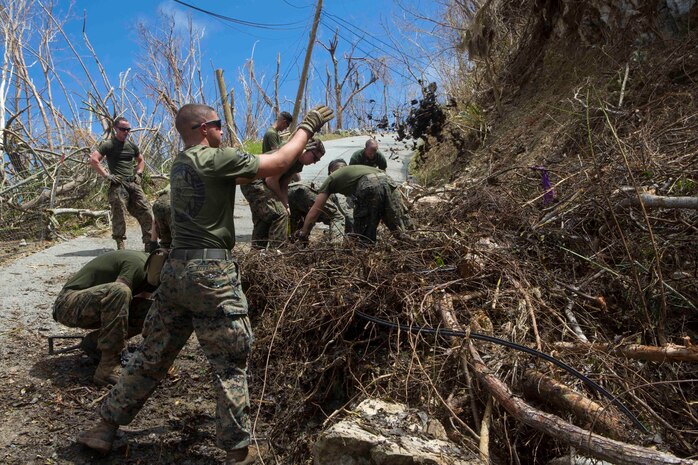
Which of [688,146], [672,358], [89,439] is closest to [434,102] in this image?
[688,146]

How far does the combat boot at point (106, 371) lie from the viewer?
3.54 m

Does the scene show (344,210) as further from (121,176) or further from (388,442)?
(388,442)

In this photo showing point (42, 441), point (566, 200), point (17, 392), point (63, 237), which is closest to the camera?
point (42, 441)

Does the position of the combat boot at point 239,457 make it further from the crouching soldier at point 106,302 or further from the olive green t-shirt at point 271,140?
the olive green t-shirt at point 271,140

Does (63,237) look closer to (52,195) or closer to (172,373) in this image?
(52,195)

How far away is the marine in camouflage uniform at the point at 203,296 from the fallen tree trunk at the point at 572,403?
4.62 ft

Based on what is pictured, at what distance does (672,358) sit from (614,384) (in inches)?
11.6

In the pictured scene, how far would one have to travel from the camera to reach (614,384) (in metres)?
2.70

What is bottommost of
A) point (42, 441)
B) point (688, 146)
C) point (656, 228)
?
point (42, 441)

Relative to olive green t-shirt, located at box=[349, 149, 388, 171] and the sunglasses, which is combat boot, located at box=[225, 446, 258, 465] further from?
olive green t-shirt, located at box=[349, 149, 388, 171]

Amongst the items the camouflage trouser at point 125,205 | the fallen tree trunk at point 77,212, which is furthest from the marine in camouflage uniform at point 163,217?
the fallen tree trunk at point 77,212

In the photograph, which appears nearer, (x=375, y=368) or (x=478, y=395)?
(x=478, y=395)

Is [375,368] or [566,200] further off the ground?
[566,200]

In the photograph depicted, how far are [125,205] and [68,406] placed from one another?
160 inches
